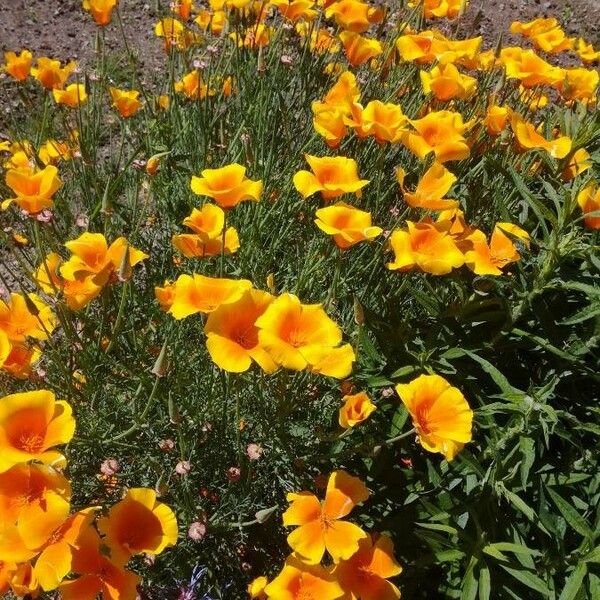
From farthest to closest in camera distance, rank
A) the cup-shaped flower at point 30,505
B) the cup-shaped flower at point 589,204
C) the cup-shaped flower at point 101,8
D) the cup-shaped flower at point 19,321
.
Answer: the cup-shaped flower at point 101,8 < the cup-shaped flower at point 589,204 < the cup-shaped flower at point 19,321 < the cup-shaped flower at point 30,505

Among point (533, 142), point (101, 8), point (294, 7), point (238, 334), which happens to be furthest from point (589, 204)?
point (101, 8)

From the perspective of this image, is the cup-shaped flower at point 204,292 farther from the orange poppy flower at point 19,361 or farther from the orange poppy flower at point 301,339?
the orange poppy flower at point 19,361

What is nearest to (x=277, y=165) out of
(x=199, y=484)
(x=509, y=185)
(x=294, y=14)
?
(x=294, y=14)

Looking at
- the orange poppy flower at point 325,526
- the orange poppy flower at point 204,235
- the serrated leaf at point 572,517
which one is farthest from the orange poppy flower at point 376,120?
the serrated leaf at point 572,517

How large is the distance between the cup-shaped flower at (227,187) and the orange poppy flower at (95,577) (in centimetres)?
87

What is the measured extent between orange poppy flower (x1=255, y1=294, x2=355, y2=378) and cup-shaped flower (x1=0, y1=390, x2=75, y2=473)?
47 centimetres

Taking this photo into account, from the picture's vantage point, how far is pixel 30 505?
1.38 metres

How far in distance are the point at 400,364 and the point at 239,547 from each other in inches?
33.1

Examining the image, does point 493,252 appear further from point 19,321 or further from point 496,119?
point 19,321

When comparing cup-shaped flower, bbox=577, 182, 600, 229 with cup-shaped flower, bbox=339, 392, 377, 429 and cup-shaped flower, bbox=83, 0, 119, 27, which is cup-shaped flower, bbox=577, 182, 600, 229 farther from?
cup-shaped flower, bbox=83, 0, 119, 27

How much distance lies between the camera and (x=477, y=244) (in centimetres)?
190

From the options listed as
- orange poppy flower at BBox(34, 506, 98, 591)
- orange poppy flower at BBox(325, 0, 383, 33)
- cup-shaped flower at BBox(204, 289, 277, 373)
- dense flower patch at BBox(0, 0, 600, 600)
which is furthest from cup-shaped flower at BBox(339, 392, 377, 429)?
orange poppy flower at BBox(325, 0, 383, 33)

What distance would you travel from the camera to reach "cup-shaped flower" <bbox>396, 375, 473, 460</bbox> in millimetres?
1629

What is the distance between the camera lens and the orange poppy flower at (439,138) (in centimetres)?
195
